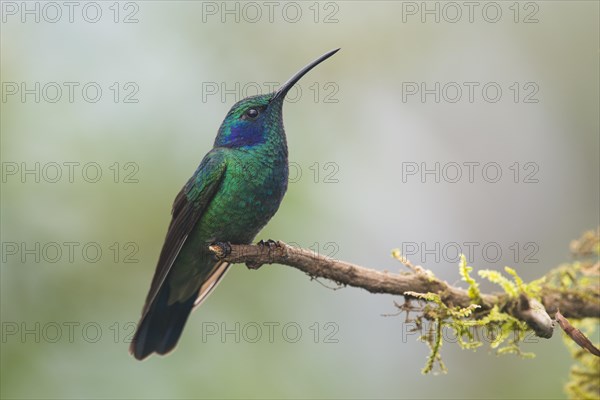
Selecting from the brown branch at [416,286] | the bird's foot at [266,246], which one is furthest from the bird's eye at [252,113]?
the brown branch at [416,286]

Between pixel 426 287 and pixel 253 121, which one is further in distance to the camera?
pixel 253 121

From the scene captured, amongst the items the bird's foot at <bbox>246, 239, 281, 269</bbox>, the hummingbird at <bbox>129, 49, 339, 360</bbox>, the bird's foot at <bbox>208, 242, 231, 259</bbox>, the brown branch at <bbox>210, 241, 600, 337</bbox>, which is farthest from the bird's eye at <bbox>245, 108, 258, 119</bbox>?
the brown branch at <bbox>210, 241, 600, 337</bbox>

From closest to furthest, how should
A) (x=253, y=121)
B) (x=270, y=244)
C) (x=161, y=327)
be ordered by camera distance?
(x=270, y=244), (x=253, y=121), (x=161, y=327)

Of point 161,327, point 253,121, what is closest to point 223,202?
point 253,121

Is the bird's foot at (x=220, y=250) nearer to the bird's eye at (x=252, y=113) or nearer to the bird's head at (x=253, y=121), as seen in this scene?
the bird's head at (x=253, y=121)

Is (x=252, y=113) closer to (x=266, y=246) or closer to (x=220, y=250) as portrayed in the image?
(x=220, y=250)

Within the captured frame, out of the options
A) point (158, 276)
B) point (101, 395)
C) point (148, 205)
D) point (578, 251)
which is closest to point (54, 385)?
point (101, 395)

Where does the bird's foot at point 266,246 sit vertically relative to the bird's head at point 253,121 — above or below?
below

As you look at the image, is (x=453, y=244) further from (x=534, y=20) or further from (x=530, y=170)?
(x=534, y=20)
